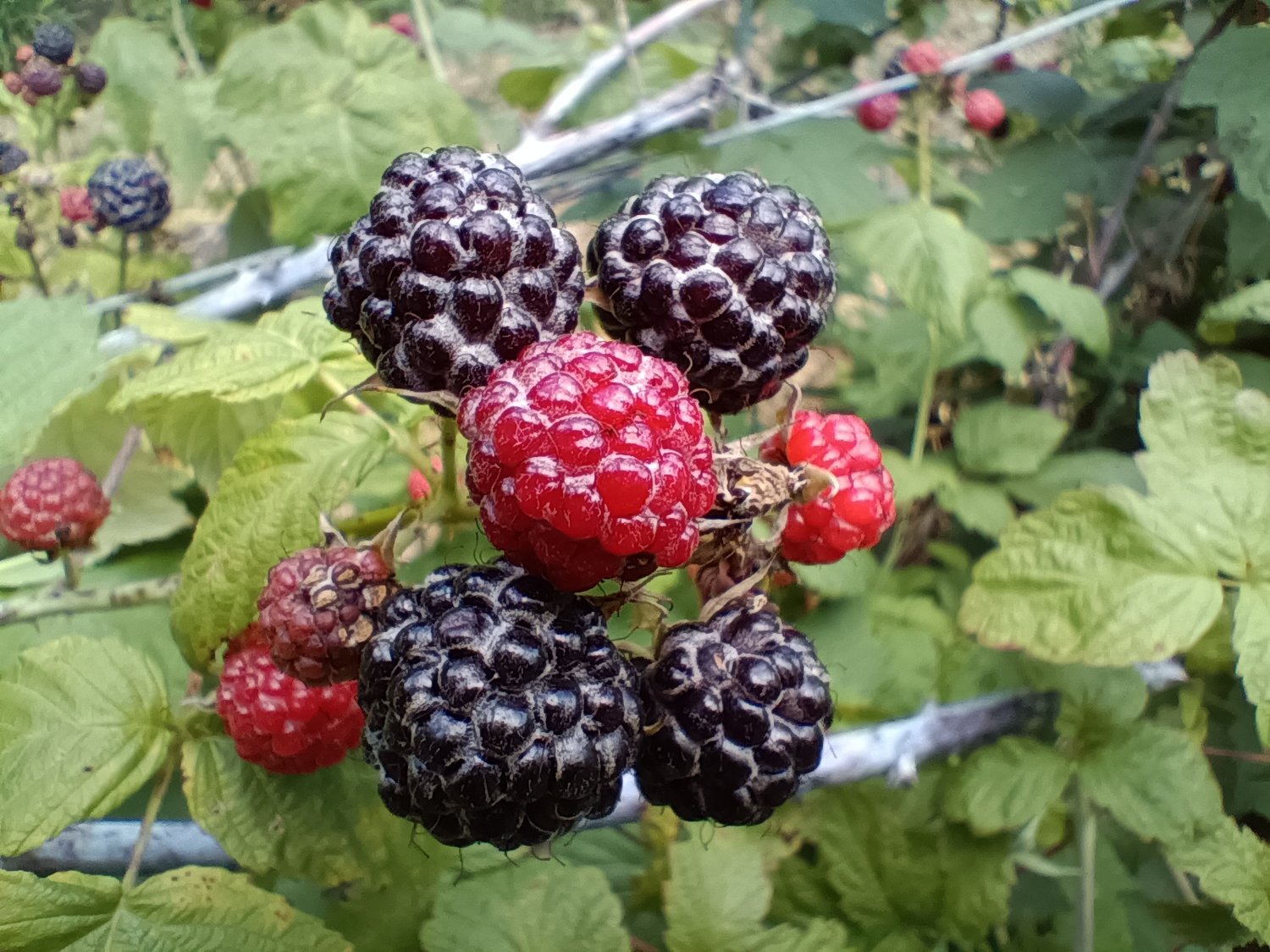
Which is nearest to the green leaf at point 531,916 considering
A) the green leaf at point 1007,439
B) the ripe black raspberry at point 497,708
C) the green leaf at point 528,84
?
the ripe black raspberry at point 497,708

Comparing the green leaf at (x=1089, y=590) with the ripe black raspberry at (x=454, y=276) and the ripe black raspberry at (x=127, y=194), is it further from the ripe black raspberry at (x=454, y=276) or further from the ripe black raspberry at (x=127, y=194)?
the ripe black raspberry at (x=127, y=194)

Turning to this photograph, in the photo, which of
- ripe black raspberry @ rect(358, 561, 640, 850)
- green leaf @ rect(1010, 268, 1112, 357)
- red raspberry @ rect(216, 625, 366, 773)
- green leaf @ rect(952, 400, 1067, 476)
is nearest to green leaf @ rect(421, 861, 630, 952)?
red raspberry @ rect(216, 625, 366, 773)

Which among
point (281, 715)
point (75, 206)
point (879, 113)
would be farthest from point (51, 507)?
point (879, 113)

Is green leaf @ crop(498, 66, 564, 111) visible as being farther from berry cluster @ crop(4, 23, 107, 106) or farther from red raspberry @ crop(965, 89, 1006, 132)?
red raspberry @ crop(965, 89, 1006, 132)

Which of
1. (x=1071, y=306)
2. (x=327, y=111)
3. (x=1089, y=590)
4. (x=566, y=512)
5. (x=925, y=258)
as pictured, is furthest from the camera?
(x=1071, y=306)

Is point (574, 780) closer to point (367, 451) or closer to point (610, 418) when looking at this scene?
point (610, 418)

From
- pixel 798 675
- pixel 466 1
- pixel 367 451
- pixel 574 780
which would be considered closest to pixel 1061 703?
pixel 798 675

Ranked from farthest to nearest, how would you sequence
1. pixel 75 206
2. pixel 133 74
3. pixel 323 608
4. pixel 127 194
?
pixel 133 74 → pixel 75 206 → pixel 127 194 → pixel 323 608

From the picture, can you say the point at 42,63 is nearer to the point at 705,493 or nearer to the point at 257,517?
the point at 257,517
